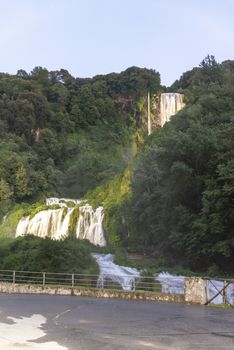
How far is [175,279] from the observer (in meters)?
31.8

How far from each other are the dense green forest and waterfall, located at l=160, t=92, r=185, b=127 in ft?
7.09

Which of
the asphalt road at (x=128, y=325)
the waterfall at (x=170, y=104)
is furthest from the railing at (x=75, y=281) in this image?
the waterfall at (x=170, y=104)

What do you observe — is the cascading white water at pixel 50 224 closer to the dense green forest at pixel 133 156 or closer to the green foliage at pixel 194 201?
the dense green forest at pixel 133 156

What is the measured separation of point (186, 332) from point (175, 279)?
2130cm

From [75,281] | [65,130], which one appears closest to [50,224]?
[75,281]

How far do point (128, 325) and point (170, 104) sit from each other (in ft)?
294

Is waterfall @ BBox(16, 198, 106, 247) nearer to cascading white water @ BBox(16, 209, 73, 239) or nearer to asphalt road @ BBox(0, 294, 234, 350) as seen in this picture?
cascading white water @ BBox(16, 209, 73, 239)

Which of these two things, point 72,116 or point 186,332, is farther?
point 72,116

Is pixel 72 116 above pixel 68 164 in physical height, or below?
above

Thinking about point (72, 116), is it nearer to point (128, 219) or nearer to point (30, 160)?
point (30, 160)

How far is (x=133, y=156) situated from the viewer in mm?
99125

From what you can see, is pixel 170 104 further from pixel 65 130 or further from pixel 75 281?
pixel 75 281

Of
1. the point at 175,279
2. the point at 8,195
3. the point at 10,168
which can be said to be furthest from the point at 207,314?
the point at 10,168

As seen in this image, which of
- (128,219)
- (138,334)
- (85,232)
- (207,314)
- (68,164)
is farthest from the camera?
(68,164)
